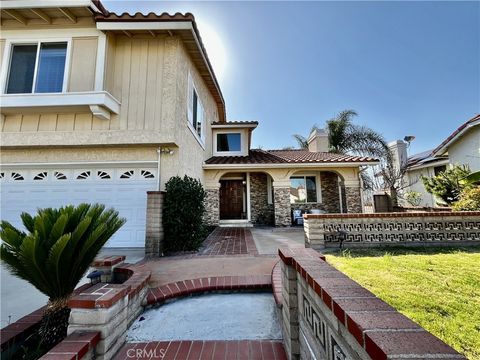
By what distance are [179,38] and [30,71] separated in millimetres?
5081

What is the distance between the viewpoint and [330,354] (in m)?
1.28

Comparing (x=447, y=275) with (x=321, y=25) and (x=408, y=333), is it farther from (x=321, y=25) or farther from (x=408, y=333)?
(x=321, y=25)

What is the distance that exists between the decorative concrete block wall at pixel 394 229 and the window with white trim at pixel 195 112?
583cm

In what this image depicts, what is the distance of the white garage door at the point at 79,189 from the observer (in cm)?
691

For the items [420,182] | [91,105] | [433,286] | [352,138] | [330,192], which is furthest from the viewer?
[420,182]

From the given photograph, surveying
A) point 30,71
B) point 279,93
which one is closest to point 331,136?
point 279,93

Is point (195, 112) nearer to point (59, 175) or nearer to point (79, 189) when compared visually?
point (79, 189)

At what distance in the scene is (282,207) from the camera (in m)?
11.1

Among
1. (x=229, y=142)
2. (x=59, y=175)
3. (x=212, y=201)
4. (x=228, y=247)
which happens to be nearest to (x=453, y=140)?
(x=229, y=142)

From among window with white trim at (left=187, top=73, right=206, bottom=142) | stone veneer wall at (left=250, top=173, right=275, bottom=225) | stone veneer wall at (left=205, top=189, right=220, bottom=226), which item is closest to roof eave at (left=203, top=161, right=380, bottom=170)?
stone veneer wall at (left=205, top=189, right=220, bottom=226)

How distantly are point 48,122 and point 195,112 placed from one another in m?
5.04

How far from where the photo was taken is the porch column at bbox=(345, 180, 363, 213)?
11086 mm

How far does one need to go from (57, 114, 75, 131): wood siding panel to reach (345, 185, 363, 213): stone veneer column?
12.2m

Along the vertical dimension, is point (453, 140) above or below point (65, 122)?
above
